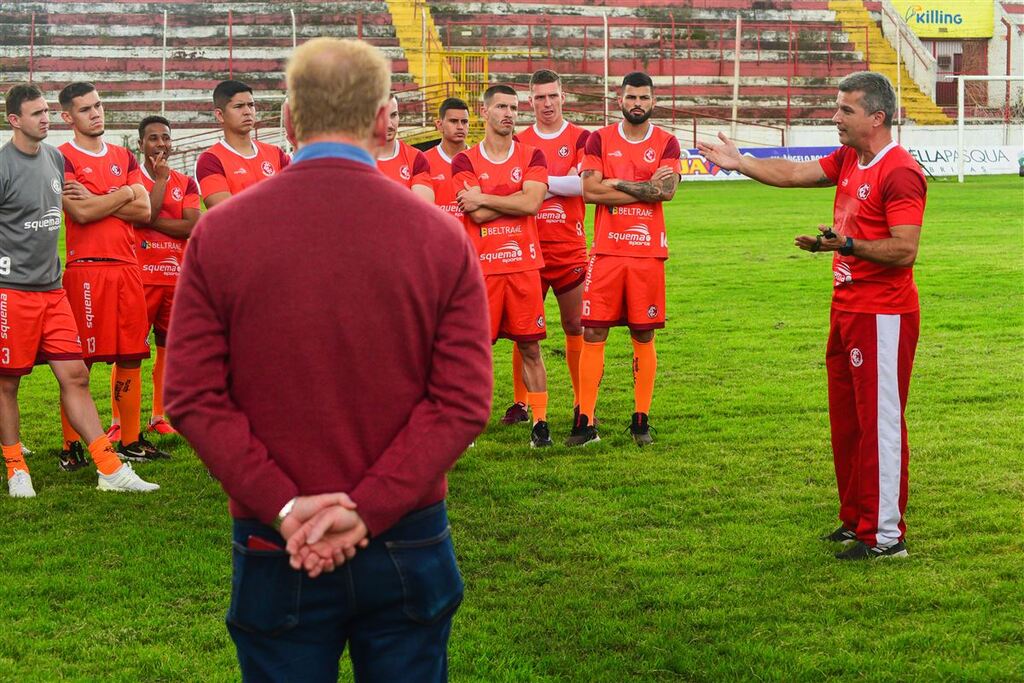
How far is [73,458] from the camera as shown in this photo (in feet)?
26.4

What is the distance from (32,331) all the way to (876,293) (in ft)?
15.6

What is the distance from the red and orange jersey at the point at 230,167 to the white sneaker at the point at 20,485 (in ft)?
6.57

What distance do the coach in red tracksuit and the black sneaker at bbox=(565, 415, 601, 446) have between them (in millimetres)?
2609

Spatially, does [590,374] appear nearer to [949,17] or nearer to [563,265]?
[563,265]

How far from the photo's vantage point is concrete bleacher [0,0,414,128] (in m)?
35.4

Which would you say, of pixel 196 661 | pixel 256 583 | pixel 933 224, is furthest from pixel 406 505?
pixel 933 224

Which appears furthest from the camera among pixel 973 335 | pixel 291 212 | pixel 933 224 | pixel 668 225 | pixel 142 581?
pixel 668 225

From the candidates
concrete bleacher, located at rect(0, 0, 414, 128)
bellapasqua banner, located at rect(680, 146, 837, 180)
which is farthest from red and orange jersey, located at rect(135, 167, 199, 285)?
concrete bleacher, located at rect(0, 0, 414, 128)

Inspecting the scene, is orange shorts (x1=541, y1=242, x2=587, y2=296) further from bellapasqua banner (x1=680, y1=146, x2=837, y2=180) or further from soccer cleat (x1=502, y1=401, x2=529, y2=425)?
bellapasqua banner (x1=680, y1=146, x2=837, y2=180)

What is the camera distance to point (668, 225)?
72.2 feet

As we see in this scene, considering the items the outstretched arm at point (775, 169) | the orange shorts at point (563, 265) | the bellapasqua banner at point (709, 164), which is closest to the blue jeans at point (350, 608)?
the outstretched arm at point (775, 169)

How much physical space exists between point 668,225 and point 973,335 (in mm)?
10717

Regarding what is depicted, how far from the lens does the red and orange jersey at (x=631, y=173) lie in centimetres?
837

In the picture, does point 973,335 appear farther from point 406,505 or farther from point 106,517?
point 406,505
